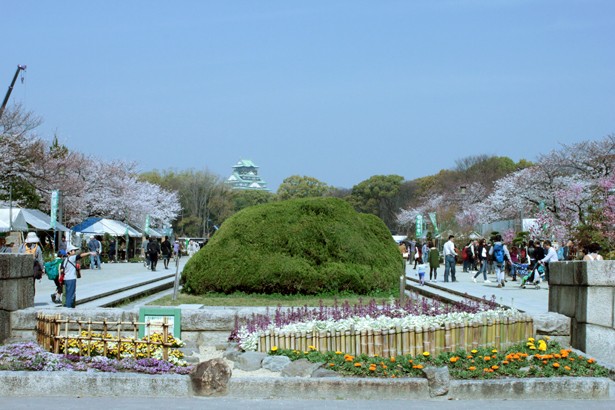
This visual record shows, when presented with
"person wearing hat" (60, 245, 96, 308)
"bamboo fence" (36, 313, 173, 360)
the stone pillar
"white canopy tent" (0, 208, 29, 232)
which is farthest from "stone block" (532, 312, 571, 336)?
"white canopy tent" (0, 208, 29, 232)

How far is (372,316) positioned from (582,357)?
3061 mm

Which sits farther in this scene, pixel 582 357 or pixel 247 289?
pixel 247 289

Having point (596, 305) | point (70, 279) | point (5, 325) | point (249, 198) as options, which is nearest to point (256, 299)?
point (70, 279)

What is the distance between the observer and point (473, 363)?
9.35 metres

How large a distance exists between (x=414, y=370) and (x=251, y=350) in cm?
240

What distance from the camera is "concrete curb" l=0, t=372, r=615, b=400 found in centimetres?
851

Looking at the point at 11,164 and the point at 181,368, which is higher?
the point at 11,164

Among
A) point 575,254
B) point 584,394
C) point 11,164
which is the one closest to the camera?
point 584,394

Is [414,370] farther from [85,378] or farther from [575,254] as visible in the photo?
[575,254]

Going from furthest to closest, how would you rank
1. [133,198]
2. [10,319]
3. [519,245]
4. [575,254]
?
[133,198] → [519,245] → [575,254] → [10,319]

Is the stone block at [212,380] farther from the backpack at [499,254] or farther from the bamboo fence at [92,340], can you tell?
the backpack at [499,254]

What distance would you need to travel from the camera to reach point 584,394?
28.0ft

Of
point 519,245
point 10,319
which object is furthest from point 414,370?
point 519,245

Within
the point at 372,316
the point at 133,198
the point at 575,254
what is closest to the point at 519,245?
the point at 575,254
